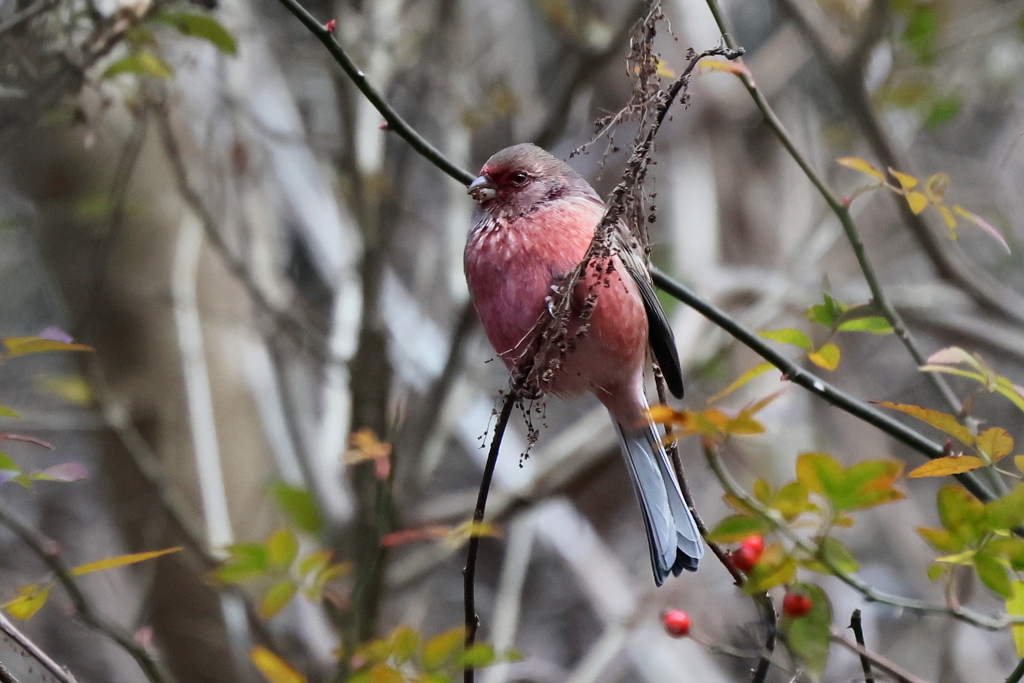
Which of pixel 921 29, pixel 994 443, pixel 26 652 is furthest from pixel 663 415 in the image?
pixel 921 29

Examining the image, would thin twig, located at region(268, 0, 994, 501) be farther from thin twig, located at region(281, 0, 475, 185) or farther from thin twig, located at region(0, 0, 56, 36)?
thin twig, located at region(0, 0, 56, 36)

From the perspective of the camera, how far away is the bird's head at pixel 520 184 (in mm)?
3084

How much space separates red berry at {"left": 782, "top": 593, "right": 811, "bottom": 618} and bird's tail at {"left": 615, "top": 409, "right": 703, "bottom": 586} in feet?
2.14

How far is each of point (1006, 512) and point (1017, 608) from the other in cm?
28

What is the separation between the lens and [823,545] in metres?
1.52

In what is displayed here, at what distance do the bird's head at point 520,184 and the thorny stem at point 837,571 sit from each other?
4.82 ft

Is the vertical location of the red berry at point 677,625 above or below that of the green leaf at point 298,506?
below

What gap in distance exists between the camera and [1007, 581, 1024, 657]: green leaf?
1701 millimetres

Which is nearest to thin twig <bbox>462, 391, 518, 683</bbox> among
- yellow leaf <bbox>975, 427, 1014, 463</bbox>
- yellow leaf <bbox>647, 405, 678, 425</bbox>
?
yellow leaf <bbox>647, 405, 678, 425</bbox>

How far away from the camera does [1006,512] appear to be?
5.09ft

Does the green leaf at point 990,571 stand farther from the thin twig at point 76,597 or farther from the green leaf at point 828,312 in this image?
the thin twig at point 76,597

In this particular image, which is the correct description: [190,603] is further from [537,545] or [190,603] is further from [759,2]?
[759,2]

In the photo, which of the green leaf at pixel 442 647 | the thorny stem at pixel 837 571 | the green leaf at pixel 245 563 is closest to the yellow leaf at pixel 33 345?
the green leaf at pixel 245 563

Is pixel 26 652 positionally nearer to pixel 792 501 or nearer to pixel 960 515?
pixel 792 501
